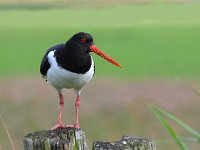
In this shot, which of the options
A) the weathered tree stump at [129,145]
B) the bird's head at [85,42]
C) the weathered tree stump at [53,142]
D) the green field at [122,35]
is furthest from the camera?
the green field at [122,35]

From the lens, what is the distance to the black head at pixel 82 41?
5417 millimetres

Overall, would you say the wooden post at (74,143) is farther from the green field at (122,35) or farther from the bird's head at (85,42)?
the green field at (122,35)

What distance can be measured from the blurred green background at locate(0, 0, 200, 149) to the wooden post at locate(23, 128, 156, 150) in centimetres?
29

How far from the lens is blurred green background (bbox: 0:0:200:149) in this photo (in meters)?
10.6

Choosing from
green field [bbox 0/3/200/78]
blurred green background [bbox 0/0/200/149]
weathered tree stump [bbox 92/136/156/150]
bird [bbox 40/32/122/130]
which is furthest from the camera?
green field [bbox 0/3/200/78]

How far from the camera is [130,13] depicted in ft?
131

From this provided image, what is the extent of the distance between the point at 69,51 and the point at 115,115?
5785 mm

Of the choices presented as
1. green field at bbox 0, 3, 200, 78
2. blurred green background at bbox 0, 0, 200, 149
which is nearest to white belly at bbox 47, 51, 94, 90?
blurred green background at bbox 0, 0, 200, 149

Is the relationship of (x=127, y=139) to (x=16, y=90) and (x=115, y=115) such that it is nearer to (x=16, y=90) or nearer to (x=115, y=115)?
(x=115, y=115)

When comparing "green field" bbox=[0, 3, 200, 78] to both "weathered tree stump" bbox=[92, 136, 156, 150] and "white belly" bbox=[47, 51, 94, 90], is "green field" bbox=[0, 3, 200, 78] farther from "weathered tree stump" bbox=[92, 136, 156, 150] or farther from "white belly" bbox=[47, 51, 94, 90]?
"weathered tree stump" bbox=[92, 136, 156, 150]

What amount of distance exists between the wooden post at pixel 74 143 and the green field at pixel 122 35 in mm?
11340

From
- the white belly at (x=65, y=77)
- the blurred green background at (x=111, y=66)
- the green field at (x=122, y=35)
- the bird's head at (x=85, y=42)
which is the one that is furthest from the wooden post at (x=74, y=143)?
the green field at (x=122, y=35)

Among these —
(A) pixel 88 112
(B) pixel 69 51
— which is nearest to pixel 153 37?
(A) pixel 88 112

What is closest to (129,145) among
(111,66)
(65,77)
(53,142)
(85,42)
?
(53,142)
